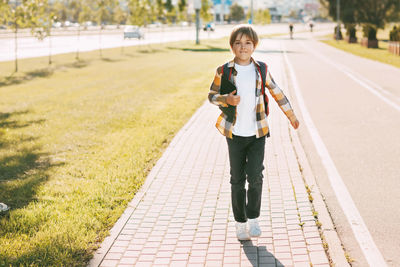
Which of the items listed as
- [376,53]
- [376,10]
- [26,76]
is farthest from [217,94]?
[376,10]

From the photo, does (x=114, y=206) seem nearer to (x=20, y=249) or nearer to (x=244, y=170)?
(x=20, y=249)

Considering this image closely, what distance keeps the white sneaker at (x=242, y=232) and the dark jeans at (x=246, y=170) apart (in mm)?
45

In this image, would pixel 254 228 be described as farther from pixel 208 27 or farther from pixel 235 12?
pixel 235 12

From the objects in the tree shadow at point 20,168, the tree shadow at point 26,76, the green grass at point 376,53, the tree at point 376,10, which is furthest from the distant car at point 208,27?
the tree shadow at point 20,168

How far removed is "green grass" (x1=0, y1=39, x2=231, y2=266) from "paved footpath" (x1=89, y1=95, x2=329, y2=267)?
0.24 metres

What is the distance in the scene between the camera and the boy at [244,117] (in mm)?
4191

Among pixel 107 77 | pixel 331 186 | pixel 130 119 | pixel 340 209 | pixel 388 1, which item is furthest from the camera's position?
pixel 388 1

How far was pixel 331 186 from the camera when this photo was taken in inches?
246

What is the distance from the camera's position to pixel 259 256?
423 centimetres

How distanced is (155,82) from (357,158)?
11765 mm

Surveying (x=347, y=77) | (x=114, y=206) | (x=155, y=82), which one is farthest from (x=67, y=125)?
(x=347, y=77)

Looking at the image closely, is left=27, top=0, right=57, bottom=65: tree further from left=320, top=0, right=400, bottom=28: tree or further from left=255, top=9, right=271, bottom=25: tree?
left=255, top=9, right=271, bottom=25: tree

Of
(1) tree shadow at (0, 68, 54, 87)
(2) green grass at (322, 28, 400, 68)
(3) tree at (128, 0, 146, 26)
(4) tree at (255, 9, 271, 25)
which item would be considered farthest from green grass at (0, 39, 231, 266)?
(4) tree at (255, 9, 271, 25)

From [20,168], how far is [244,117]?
13.7ft
